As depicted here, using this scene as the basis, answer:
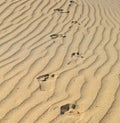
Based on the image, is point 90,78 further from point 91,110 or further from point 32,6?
point 32,6

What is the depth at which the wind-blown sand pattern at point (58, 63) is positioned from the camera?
3.93 metres

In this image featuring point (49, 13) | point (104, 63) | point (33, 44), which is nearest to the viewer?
point (104, 63)

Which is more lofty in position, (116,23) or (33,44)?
(116,23)

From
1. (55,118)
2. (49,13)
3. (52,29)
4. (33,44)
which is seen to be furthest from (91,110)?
(49,13)

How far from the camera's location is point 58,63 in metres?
5.11

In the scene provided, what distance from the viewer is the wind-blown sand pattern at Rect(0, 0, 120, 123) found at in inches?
155

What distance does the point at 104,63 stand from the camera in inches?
206

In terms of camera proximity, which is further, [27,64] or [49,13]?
[49,13]

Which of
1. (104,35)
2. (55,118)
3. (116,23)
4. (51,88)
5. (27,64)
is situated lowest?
(55,118)

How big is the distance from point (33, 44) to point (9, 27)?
832 millimetres

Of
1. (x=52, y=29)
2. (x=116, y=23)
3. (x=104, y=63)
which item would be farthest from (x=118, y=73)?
(x=116, y=23)

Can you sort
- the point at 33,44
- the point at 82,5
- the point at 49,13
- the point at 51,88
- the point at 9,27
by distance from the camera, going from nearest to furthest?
the point at 51,88
the point at 33,44
the point at 9,27
the point at 49,13
the point at 82,5

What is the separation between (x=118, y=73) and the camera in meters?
4.89

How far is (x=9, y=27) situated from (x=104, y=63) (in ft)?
6.64
